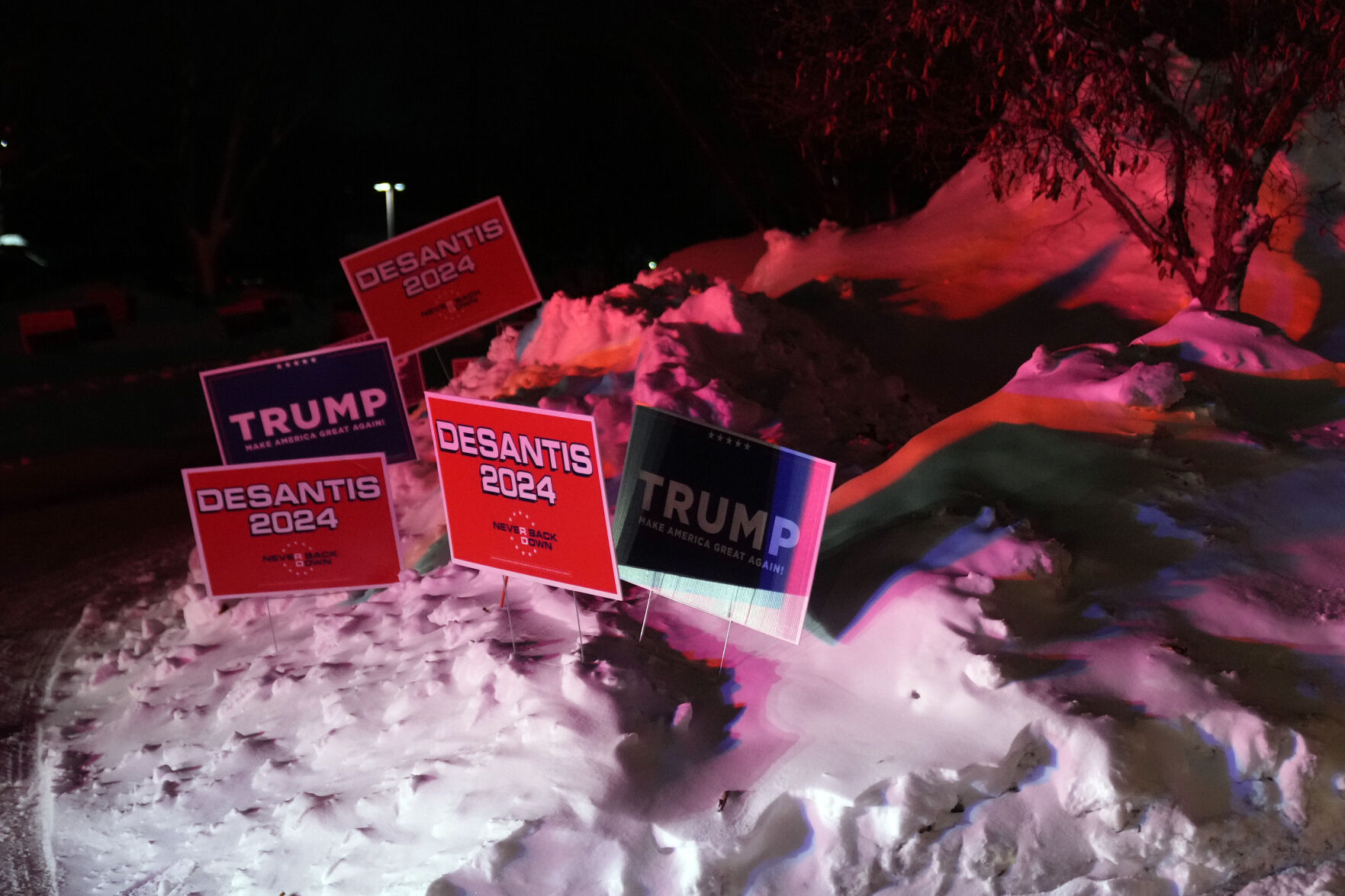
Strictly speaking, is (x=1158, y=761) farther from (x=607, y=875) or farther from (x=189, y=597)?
(x=189, y=597)

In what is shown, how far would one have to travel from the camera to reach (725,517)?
4320 mm

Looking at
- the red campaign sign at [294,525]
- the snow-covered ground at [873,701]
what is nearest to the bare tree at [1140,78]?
the snow-covered ground at [873,701]

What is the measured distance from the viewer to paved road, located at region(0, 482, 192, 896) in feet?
15.3

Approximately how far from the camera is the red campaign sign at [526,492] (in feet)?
14.7

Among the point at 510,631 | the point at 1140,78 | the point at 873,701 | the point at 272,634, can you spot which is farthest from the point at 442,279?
the point at 873,701

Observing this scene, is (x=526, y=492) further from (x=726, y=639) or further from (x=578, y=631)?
(x=726, y=639)

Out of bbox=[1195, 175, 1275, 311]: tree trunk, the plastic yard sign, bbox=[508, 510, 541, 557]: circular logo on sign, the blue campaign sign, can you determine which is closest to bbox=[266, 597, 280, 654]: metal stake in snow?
the blue campaign sign

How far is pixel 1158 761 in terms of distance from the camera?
367 cm

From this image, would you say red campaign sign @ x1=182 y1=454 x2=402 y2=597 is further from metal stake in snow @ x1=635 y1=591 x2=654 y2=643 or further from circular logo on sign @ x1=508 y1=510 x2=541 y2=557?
metal stake in snow @ x1=635 y1=591 x2=654 y2=643

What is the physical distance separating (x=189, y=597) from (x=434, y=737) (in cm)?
320

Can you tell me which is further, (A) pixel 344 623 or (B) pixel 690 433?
(A) pixel 344 623

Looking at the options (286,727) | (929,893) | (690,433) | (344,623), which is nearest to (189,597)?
(344,623)

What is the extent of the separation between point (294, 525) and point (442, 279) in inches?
116

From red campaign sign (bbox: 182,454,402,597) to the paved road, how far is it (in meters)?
1.24
